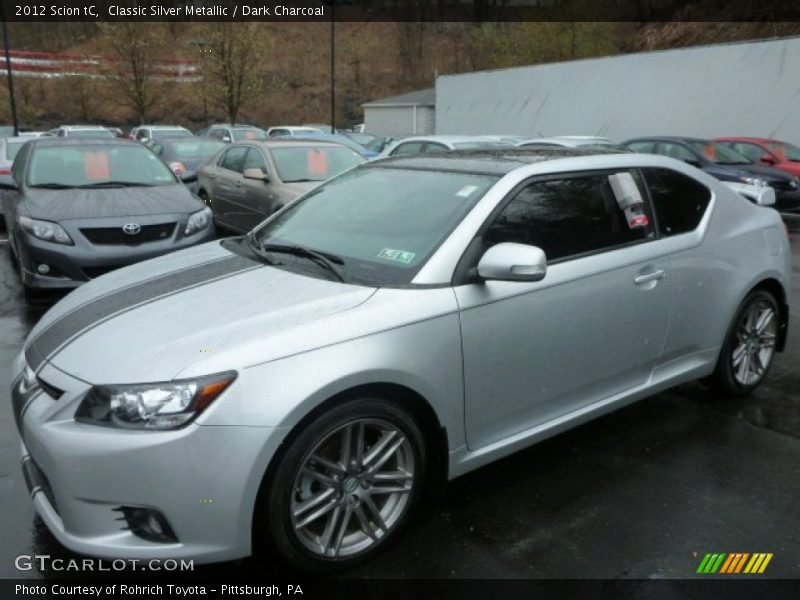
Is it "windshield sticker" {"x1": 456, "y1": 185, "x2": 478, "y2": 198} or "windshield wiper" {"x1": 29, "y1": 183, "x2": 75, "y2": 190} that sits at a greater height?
"windshield sticker" {"x1": 456, "y1": 185, "x2": 478, "y2": 198}

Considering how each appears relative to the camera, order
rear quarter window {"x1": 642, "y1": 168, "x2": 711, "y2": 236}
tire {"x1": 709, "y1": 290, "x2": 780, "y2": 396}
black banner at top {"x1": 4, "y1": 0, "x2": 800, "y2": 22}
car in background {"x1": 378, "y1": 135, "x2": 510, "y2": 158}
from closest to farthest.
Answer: rear quarter window {"x1": 642, "y1": 168, "x2": 711, "y2": 236} → tire {"x1": 709, "y1": 290, "x2": 780, "y2": 396} → car in background {"x1": 378, "y1": 135, "x2": 510, "y2": 158} → black banner at top {"x1": 4, "y1": 0, "x2": 800, "y2": 22}

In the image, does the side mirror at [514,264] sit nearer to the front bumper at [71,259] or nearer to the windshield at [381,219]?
the windshield at [381,219]

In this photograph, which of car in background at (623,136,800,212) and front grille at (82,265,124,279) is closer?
front grille at (82,265,124,279)

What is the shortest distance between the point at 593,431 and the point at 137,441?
8.68ft

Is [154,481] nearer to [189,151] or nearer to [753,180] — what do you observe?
[753,180]

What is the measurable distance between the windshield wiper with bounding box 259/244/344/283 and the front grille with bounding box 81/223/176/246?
3268mm

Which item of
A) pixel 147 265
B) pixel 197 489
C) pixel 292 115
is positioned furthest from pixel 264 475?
pixel 292 115

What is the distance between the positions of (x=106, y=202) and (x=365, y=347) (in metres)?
5.04

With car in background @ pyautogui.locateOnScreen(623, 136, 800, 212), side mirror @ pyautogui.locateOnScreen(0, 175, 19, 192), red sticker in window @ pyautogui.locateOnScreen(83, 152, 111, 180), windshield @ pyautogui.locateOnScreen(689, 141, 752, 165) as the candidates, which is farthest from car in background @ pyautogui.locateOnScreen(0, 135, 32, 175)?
windshield @ pyautogui.locateOnScreen(689, 141, 752, 165)

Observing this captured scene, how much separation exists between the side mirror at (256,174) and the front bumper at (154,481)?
6386 millimetres

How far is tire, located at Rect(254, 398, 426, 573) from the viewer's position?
254cm

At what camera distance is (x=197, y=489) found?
2.37 m

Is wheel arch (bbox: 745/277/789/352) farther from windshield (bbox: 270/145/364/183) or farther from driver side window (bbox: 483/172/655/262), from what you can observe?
windshield (bbox: 270/145/364/183)

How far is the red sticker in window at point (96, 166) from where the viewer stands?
7488 mm
